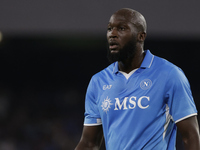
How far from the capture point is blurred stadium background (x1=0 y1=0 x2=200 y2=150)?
6.57 metres

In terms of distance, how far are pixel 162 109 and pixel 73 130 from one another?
6942mm

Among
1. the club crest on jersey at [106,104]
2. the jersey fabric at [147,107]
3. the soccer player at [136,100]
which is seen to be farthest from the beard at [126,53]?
the club crest on jersey at [106,104]

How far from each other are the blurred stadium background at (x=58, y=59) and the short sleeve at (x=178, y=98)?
14.0 ft

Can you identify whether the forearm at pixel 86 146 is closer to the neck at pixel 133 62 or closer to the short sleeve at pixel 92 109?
the short sleeve at pixel 92 109

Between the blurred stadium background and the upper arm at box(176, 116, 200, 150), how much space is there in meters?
4.37

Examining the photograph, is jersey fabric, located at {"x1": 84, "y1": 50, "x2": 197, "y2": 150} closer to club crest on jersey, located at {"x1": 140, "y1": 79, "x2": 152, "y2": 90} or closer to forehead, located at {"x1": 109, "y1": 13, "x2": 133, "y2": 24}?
club crest on jersey, located at {"x1": 140, "y1": 79, "x2": 152, "y2": 90}

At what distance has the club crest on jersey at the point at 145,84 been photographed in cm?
244

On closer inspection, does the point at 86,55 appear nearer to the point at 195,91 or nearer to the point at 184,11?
the point at 195,91

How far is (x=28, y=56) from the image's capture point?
9875 mm

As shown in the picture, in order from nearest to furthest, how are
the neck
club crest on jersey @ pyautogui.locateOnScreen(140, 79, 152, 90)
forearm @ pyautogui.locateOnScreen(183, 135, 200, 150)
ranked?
1. forearm @ pyautogui.locateOnScreen(183, 135, 200, 150)
2. club crest on jersey @ pyautogui.locateOnScreen(140, 79, 152, 90)
3. the neck

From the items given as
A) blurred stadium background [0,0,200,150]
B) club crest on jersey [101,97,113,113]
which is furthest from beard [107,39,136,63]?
blurred stadium background [0,0,200,150]

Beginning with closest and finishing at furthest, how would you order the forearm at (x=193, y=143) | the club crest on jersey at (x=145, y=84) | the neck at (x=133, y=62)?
the forearm at (x=193, y=143) → the club crest on jersey at (x=145, y=84) → the neck at (x=133, y=62)

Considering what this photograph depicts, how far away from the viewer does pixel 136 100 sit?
2412 millimetres

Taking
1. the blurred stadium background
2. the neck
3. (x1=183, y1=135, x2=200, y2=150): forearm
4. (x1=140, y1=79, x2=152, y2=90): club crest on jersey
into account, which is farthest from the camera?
the blurred stadium background
